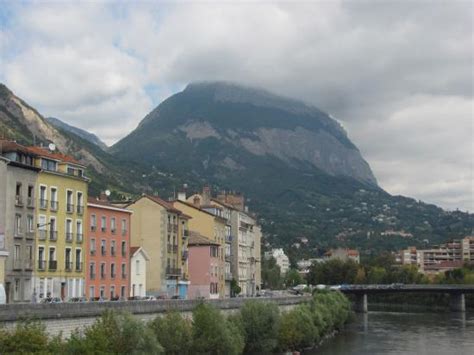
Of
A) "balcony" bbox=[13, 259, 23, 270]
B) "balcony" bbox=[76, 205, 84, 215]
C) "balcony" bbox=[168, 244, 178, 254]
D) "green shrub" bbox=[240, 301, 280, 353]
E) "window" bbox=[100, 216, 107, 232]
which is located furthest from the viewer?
"balcony" bbox=[168, 244, 178, 254]

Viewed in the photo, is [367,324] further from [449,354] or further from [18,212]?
[18,212]

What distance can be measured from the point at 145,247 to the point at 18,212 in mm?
35162

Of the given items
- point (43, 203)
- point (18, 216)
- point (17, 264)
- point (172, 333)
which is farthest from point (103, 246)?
point (172, 333)

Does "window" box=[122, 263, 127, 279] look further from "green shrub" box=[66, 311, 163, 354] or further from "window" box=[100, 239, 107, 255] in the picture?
"green shrub" box=[66, 311, 163, 354]

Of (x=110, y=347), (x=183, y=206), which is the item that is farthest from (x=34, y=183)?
(x=183, y=206)

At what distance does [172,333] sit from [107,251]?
4150cm

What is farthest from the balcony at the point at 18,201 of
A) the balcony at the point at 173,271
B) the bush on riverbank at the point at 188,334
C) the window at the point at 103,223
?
the balcony at the point at 173,271

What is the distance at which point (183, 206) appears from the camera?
136 metres

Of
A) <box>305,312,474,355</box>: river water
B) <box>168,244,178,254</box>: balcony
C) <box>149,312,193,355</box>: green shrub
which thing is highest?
<box>168,244,178,254</box>: balcony

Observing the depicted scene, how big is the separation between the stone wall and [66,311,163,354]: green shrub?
1069 millimetres

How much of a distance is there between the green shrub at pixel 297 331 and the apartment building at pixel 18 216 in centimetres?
2952

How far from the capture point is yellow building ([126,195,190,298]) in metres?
116

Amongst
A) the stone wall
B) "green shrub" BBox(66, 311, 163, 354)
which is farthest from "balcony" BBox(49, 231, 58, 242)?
"green shrub" BBox(66, 311, 163, 354)

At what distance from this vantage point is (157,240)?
116625 millimetres
